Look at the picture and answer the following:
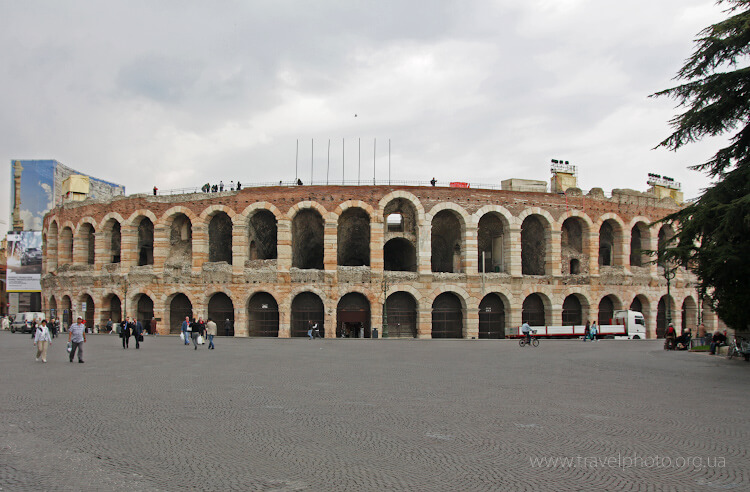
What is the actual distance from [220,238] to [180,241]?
2.99m

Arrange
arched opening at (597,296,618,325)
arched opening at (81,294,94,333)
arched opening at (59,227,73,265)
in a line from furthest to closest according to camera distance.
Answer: arched opening at (59,227,73,265) → arched opening at (81,294,94,333) → arched opening at (597,296,618,325)

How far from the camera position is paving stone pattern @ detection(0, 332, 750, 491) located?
5.98 meters

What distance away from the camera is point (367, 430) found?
818cm

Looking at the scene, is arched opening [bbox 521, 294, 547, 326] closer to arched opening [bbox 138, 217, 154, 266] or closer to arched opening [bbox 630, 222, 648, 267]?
arched opening [bbox 630, 222, 648, 267]

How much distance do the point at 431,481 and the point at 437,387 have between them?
267 inches

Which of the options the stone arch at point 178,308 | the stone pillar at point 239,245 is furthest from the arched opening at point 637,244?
the stone arch at point 178,308

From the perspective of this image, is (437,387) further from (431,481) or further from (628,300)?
(628,300)

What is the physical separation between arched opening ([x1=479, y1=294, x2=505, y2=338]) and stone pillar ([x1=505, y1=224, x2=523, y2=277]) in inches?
91.5

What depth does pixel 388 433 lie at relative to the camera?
26.2 ft

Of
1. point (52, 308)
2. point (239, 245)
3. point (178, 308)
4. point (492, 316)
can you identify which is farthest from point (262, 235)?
point (52, 308)

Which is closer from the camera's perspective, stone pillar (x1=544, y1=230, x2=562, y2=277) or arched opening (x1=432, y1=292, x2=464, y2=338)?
arched opening (x1=432, y1=292, x2=464, y2=338)

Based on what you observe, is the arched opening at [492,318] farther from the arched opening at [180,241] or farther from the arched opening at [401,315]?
the arched opening at [180,241]

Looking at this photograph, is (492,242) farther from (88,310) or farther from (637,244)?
(88,310)

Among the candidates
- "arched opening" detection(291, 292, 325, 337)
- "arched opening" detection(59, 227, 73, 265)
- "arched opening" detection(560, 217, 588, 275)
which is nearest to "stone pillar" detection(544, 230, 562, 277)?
"arched opening" detection(560, 217, 588, 275)
